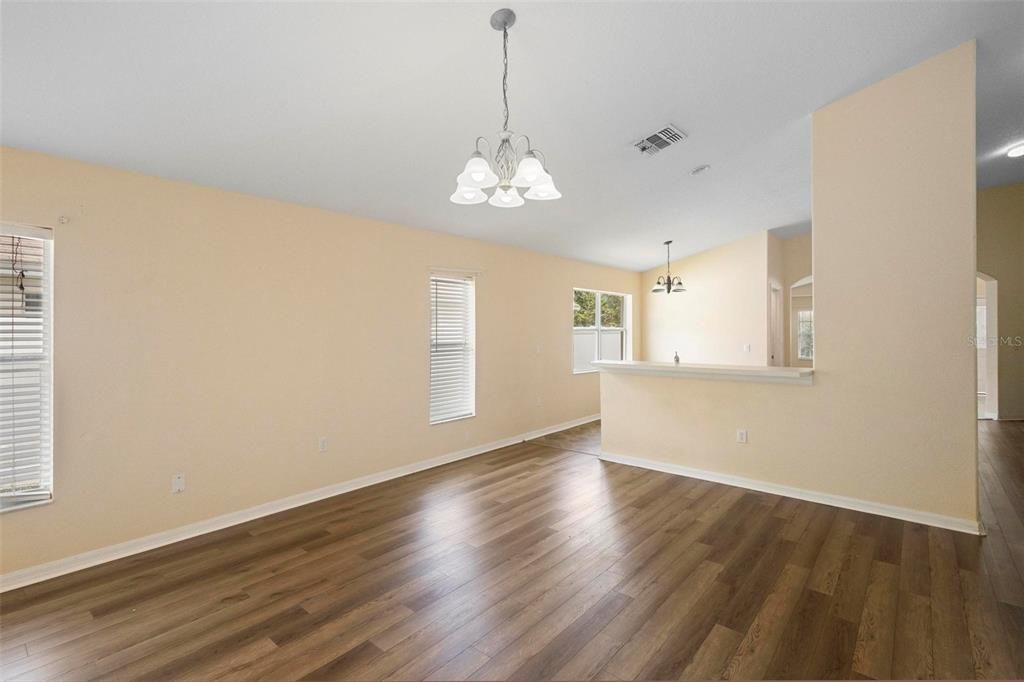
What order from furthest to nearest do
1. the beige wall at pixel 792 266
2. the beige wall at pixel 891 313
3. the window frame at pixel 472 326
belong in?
the beige wall at pixel 792 266 → the window frame at pixel 472 326 → the beige wall at pixel 891 313

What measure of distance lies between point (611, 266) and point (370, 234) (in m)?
4.56

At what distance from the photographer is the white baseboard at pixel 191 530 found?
8.17ft

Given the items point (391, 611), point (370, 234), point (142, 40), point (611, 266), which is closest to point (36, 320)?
point (142, 40)

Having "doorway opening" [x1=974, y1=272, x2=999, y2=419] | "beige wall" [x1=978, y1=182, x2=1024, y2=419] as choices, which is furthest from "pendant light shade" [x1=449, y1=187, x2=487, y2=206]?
"beige wall" [x1=978, y1=182, x2=1024, y2=419]

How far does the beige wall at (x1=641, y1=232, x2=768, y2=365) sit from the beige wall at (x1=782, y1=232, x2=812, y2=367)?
3.80 ft

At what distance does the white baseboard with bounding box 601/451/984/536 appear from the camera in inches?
118

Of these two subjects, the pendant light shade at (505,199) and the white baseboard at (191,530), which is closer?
the pendant light shade at (505,199)

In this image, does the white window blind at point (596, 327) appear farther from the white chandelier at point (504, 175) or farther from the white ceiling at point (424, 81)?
the white chandelier at point (504, 175)

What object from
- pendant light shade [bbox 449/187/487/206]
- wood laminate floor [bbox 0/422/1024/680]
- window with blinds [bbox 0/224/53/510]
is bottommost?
wood laminate floor [bbox 0/422/1024/680]

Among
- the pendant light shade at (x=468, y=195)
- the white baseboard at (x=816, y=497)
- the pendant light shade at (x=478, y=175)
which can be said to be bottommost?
the white baseboard at (x=816, y=497)

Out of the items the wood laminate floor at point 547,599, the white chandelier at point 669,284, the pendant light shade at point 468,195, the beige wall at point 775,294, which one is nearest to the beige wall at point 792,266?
the beige wall at point 775,294

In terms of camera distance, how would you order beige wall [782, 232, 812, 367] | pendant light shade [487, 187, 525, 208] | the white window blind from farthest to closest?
1. beige wall [782, 232, 812, 367]
2. the white window blind
3. pendant light shade [487, 187, 525, 208]

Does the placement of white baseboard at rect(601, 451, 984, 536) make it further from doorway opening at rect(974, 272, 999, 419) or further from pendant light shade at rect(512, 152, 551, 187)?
doorway opening at rect(974, 272, 999, 419)

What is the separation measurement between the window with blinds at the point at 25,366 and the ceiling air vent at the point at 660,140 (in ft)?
13.2
